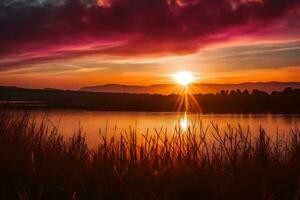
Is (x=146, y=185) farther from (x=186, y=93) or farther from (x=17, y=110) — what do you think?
(x=186, y=93)

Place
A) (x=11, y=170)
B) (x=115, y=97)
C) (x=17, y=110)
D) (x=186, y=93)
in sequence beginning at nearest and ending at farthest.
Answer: (x=11, y=170), (x=17, y=110), (x=186, y=93), (x=115, y=97)

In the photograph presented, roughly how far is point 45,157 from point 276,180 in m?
4.44

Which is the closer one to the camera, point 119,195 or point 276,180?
point 119,195

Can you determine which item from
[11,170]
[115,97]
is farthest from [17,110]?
[115,97]

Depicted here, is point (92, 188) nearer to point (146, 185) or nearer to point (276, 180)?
point (146, 185)

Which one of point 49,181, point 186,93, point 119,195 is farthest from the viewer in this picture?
point 186,93

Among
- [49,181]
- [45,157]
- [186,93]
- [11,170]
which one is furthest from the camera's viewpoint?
[186,93]

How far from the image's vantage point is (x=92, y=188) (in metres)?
6.15

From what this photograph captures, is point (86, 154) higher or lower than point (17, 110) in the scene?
lower

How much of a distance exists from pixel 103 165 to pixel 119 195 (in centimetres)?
183

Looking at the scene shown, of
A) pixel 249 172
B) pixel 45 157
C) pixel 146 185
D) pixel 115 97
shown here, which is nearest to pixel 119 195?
pixel 146 185

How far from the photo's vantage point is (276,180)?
23.1ft

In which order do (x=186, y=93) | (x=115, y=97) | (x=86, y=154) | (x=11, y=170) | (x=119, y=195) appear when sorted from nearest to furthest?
(x=119, y=195) → (x=11, y=170) → (x=86, y=154) → (x=186, y=93) → (x=115, y=97)

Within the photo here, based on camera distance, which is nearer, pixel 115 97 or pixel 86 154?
pixel 86 154
